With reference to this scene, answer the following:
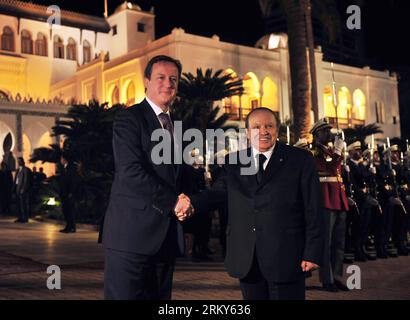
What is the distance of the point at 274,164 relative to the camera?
3926 mm

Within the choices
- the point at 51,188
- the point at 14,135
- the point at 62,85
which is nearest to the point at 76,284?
the point at 51,188

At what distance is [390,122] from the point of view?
4919 cm

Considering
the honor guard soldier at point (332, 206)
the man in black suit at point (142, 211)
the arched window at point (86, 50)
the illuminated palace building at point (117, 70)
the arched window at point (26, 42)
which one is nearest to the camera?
the man in black suit at point (142, 211)

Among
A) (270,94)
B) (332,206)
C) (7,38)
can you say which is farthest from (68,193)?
(7,38)

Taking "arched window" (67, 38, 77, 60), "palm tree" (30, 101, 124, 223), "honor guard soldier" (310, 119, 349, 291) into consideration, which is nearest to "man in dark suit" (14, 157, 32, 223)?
"palm tree" (30, 101, 124, 223)

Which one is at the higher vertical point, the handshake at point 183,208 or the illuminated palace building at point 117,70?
the illuminated palace building at point 117,70

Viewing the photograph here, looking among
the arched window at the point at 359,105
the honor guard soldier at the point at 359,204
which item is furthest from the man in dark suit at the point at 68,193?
the arched window at the point at 359,105

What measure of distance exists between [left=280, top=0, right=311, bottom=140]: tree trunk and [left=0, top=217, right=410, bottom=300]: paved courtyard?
22.8 feet

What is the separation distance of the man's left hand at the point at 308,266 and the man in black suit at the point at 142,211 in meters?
0.81

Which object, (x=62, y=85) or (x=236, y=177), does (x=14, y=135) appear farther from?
(x=236, y=177)

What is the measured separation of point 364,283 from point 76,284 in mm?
3815

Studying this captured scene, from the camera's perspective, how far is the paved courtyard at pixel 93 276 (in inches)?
272

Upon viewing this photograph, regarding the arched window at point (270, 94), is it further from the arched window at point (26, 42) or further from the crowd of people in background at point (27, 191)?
the crowd of people in background at point (27, 191)

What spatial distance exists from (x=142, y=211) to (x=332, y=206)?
4.28 m
